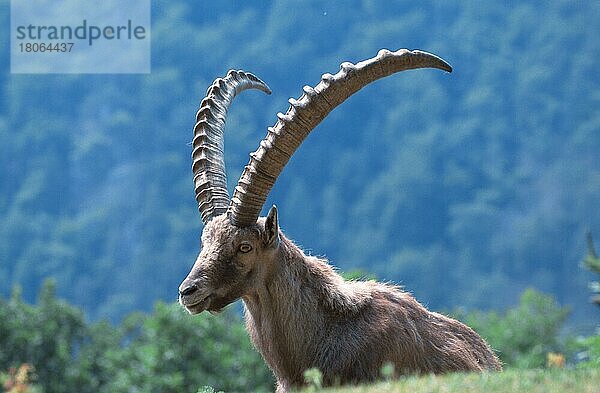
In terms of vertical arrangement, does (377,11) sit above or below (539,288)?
above

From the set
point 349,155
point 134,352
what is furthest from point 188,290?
point 349,155

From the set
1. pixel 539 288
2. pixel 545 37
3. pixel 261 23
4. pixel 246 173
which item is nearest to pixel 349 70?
pixel 246 173

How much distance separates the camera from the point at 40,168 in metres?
41.3

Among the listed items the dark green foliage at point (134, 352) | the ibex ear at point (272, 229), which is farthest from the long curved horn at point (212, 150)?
the dark green foliage at point (134, 352)

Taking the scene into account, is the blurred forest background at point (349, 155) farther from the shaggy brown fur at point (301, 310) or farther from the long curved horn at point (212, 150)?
the shaggy brown fur at point (301, 310)

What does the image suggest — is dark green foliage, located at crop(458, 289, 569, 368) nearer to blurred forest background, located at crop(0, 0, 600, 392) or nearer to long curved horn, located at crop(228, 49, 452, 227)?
blurred forest background, located at crop(0, 0, 600, 392)

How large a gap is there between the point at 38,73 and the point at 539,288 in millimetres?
22723

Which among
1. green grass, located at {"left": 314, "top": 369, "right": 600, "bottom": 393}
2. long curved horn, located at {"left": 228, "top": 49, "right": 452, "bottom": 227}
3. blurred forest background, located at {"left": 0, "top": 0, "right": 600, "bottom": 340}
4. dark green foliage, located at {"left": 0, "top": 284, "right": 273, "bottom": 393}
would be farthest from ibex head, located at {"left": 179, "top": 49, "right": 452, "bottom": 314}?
blurred forest background, located at {"left": 0, "top": 0, "right": 600, "bottom": 340}

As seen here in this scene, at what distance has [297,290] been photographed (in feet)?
26.8

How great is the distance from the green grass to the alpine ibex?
4.93 ft

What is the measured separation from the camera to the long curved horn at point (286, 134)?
7.97 m

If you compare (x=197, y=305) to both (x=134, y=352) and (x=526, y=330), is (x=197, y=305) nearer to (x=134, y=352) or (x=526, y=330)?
(x=134, y=352)

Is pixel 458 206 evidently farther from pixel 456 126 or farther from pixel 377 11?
pixel 377 11

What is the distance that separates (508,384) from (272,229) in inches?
99.7
